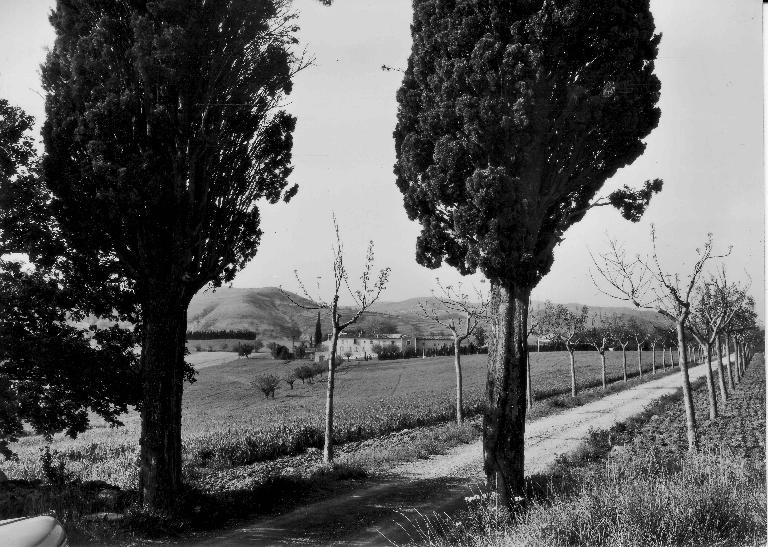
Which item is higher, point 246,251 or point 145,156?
point 145,156

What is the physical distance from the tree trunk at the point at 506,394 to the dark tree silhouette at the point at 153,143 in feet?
16.8

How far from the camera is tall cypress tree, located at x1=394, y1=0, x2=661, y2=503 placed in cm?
945

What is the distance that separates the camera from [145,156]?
30.6ft

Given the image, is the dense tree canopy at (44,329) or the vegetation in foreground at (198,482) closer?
the vegetation in foreground at (198,482)

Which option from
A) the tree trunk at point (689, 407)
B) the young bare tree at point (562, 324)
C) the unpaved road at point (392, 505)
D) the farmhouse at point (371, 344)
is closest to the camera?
the unpaved road at point (392, 505)

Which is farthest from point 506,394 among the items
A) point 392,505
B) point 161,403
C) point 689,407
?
point 689,407

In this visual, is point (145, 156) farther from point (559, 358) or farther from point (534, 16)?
point (559, 358)

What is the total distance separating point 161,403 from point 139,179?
11.8 feet

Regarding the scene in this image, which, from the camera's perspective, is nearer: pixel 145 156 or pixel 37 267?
pixel 145 156

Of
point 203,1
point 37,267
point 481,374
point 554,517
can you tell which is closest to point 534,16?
point 203,1

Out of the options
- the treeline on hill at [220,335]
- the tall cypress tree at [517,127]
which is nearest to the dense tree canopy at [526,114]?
the tall cypress tree at [517,127]

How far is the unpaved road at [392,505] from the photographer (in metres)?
8.38

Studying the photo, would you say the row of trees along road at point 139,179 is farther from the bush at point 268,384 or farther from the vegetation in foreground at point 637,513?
the bush at point 268,384

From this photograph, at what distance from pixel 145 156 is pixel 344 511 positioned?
21.9ft
